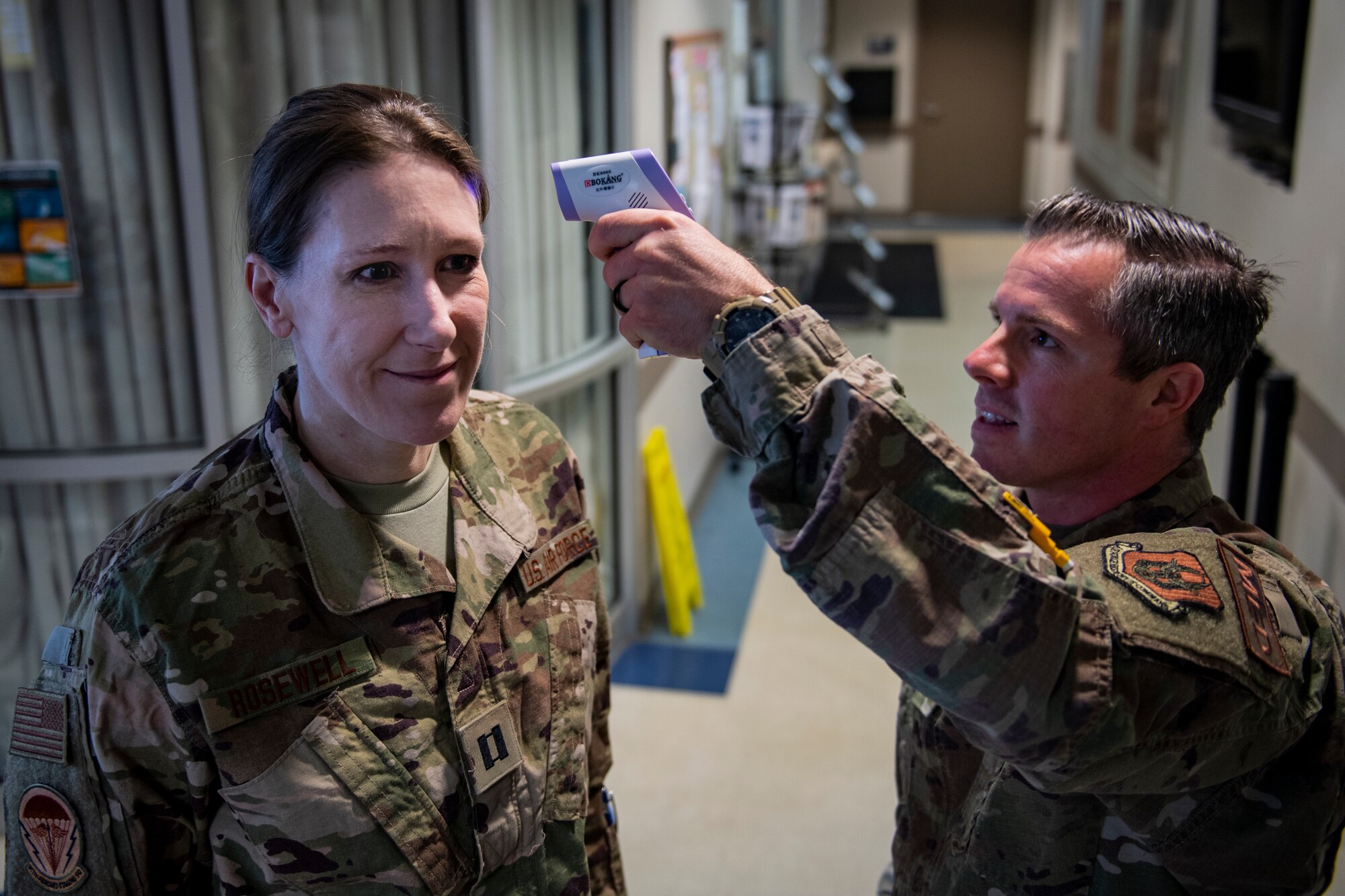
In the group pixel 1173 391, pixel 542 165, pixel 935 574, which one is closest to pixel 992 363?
pixel 1173 391

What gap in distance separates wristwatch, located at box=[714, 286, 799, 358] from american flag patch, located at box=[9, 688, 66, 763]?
0.79 m

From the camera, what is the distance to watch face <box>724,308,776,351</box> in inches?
38.9

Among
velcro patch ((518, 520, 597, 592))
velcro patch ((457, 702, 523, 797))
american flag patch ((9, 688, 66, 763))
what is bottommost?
velcro patch ((457, 702, 523, 797))

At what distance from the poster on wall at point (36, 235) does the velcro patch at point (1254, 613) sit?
7.71 feet

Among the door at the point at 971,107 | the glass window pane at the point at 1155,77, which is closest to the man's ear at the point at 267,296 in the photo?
the glass window pane at the point at 1155,77

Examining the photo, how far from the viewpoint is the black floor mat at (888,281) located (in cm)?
843

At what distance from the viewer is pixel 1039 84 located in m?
12.7

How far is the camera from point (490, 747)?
1291 millimetres

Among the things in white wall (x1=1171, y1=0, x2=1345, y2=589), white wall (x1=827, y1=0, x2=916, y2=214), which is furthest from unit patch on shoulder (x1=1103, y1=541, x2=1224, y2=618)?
white wall (x1=827, y1=0, x2=916, y2=214)

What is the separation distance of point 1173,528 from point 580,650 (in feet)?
2.40

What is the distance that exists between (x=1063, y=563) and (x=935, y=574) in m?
0.12

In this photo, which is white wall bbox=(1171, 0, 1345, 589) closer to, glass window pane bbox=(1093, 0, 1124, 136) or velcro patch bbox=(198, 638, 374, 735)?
velcro patch bbox=(198, 638, 374, 735)

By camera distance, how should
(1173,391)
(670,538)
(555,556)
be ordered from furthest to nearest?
(670,538)
(555,556)
(1173,391)

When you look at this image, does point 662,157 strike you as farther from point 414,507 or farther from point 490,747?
point 490,747
